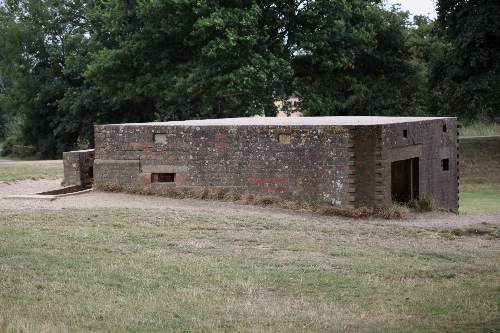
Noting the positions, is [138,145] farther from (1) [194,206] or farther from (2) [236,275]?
(2) [236,275]

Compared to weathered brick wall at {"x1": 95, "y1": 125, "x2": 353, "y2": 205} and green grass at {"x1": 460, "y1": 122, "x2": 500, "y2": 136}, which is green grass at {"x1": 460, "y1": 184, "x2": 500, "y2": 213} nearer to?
weathered brick wall at {"x1": 95, "y1": 125, "x2": 353, "y2": 205}

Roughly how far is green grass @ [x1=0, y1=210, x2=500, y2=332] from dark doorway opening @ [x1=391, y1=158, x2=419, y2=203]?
3709 mm

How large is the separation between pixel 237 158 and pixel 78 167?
14.0 ft

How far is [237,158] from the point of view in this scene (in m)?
18.3

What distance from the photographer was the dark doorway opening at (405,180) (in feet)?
63.4

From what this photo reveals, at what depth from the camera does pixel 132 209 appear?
54.2 feet

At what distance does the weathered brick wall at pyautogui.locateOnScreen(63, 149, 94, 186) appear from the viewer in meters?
20.5

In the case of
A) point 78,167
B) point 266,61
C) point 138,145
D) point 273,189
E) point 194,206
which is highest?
point 266,61

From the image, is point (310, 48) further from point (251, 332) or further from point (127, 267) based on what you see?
point (251, 332)

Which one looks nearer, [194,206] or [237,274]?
[237,274]

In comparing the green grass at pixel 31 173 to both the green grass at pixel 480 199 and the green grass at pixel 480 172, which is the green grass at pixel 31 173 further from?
the green grass at pixel 480 172

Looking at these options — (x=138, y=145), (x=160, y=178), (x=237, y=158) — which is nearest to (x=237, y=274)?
(x=237, y=158)

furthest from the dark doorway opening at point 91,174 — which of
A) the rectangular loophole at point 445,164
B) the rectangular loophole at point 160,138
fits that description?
the rectangular loophole at point 445,164

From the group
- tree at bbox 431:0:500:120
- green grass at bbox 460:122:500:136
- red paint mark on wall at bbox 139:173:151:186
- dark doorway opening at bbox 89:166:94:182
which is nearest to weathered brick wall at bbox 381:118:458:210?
red paint mark on wall at bbox 139:173:151:186
